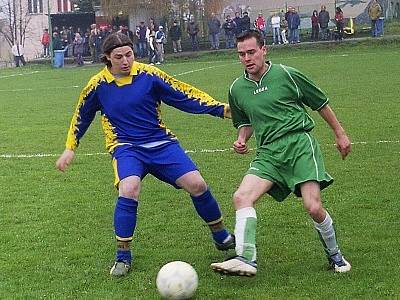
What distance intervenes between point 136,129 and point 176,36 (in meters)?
37.3

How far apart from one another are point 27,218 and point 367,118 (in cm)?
834

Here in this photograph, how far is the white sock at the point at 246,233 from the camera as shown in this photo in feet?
19.2

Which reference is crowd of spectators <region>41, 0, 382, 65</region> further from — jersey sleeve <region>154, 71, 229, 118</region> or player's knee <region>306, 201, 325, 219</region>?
player's knee <region>306, 201, 325, 219</region>

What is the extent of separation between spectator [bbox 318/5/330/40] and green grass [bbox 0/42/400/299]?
2493 centimetres

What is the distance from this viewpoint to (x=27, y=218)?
862 centimetres

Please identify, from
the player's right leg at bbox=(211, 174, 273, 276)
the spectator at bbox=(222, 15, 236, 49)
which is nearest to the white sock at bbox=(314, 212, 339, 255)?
the player's right leg at bbox=(211, 174, 273, 276)

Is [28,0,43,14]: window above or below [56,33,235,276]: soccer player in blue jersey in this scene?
above

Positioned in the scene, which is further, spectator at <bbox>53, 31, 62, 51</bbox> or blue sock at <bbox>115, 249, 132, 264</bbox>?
spectator at <bbox>53, 31, 62, 51</bbox>

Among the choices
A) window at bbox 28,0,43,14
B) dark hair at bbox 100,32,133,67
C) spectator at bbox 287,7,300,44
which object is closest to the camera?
dark hair at bbox 100,32,133,67

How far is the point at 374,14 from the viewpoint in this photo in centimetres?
3984

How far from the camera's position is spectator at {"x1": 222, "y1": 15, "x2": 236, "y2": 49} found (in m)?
41.3

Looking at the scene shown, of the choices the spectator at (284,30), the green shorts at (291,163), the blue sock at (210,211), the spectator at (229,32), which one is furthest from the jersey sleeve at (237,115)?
the spectator at (284,30)

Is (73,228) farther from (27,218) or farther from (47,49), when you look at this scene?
(47,49)

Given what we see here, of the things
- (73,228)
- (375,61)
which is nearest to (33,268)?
(73,228)
